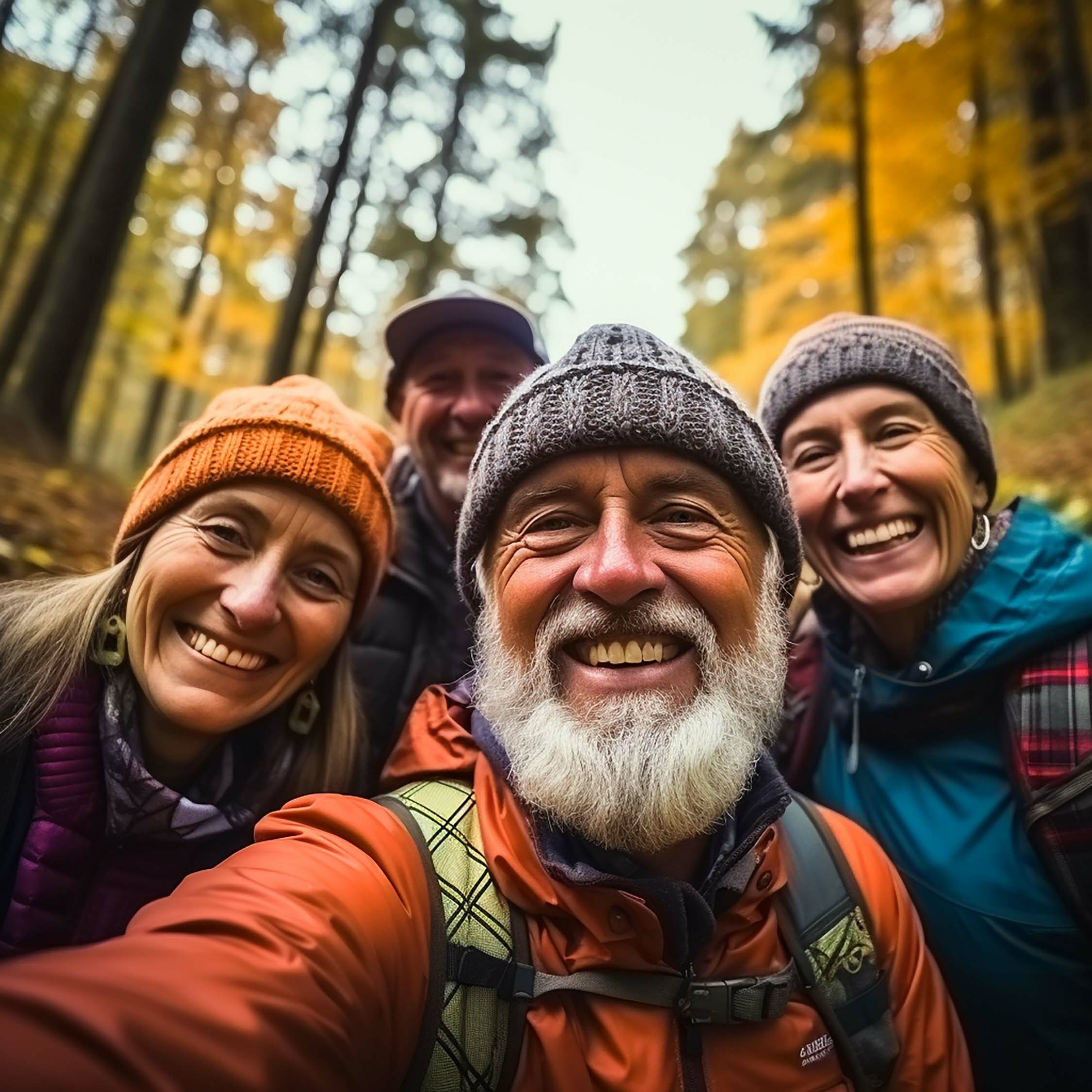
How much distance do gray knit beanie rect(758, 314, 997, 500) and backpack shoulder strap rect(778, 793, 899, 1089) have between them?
1.73m

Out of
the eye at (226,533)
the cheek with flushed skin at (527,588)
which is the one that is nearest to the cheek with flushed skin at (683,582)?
the cheek with flushed skin at (527,588)

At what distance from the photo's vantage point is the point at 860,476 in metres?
2.52

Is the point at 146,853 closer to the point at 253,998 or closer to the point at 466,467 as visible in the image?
the point at 253,998

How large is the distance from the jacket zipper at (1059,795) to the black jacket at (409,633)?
2032mm

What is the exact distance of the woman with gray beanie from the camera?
6.50 ft

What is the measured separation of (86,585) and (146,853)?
2.91 ft

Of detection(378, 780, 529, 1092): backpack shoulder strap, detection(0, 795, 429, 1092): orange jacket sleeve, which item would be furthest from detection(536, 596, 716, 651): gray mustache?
detection(0, 795, 429, 1092): orange jacket sleeve

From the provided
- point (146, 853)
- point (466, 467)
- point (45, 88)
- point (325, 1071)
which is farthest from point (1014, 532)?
point (45, 88)

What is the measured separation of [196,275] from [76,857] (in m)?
17.2

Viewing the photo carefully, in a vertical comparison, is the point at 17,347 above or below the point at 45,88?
below

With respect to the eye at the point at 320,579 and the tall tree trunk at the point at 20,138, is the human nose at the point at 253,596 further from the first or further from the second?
the tall tree trunk at the point at 20,138

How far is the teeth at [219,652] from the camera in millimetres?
2035

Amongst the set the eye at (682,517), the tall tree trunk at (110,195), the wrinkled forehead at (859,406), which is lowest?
the eye at (682,517)

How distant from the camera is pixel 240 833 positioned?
6.81 ft
